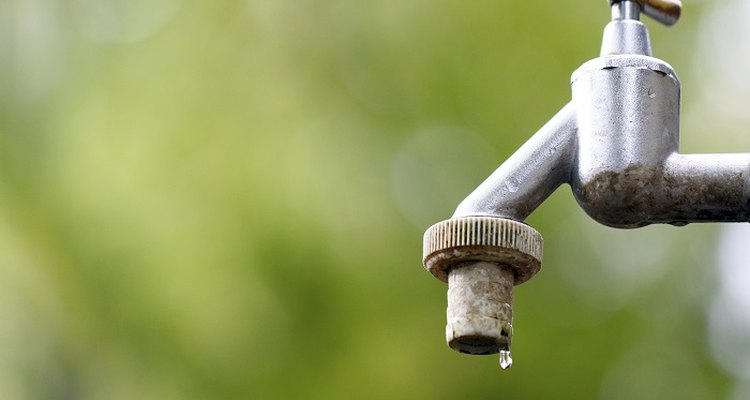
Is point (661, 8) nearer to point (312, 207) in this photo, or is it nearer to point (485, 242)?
point (485, 242)

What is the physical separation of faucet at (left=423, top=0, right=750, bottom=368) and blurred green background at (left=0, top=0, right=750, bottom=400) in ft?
6.74

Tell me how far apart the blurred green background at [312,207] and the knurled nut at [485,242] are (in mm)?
2093

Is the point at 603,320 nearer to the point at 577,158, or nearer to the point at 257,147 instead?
the point at 257,147

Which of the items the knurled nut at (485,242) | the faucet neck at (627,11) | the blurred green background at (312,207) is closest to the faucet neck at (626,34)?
the faucet neck at (627,11)

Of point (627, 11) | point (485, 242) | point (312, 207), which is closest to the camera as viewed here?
point (485, 242)

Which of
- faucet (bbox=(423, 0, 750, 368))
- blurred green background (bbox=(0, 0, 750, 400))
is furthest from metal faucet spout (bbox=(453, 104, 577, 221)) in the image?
blurred green background (bbox=(0, 0, 750, 400))

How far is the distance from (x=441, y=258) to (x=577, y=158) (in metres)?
0.12

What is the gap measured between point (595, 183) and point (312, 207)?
224 cm

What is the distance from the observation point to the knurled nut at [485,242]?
28.6 inches

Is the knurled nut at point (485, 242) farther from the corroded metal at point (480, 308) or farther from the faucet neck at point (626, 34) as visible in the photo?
the faucet neck at point (626, 34)

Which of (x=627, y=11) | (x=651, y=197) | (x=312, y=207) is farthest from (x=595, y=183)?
(x=312, y=207)

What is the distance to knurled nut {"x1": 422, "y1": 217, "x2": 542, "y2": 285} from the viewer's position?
0.73m

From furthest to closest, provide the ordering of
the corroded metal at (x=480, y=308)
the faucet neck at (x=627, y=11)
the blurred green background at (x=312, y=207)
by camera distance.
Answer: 1. the blurred green background at (x=312, y=207)
2. the faucet neck at (x=627, y=11)
3. the corroded metal at (x=480, y=308)

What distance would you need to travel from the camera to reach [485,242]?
0.72 metres
